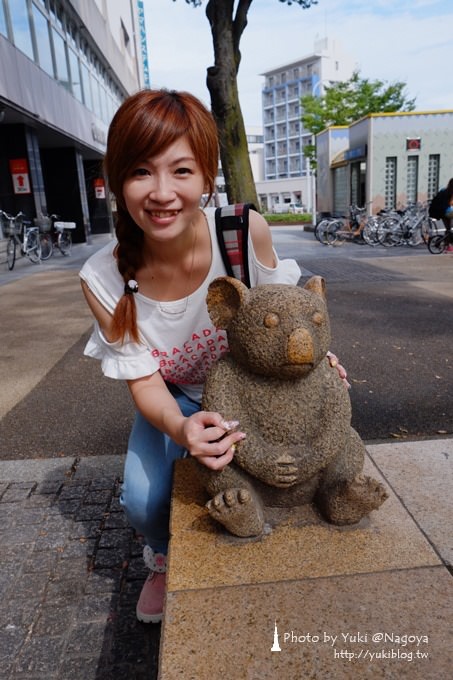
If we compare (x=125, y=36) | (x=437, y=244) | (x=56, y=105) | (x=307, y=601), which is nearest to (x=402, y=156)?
(x=437, y=244)

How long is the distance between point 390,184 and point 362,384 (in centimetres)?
1620

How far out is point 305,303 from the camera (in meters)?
1.70

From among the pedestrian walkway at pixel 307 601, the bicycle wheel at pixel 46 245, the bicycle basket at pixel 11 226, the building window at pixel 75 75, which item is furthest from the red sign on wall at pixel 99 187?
the pedestrian walkway at pixel 307 601

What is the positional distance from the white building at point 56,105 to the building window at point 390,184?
9869 mm

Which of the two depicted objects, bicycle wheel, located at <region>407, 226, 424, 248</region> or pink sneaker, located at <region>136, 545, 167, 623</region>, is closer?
pink sneaker, located at <region>136, 545, 167, 623</region>

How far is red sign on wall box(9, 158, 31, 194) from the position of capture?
47.4ft

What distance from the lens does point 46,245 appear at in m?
15.2

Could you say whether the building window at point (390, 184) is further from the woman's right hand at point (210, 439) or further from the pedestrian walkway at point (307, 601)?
the woman's right hand at point (210, 439)

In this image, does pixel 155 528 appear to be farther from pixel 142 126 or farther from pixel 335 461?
pixel 142 126

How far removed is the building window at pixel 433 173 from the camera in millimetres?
18781

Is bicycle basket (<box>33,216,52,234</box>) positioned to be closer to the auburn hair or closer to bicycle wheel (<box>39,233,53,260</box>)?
bicycle wheel (<box>39,233,53,260</box>)

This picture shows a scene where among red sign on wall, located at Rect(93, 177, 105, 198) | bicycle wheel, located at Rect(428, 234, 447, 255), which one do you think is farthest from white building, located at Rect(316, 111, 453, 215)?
red sign on wall, located at Rect(93, 177, 105, 198)

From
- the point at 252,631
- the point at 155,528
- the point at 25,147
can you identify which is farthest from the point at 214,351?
the point at 25,147

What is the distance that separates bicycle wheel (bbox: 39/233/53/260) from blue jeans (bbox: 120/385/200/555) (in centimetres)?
1391
